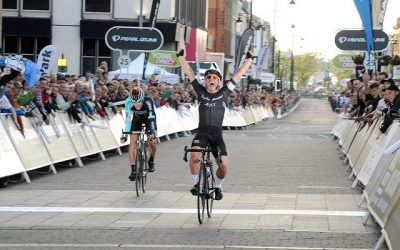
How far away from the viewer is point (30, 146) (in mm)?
16031

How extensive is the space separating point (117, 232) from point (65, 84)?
10028mm

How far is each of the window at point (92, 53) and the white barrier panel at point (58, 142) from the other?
1401 inches

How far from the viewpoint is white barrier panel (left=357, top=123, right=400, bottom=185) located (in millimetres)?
11148

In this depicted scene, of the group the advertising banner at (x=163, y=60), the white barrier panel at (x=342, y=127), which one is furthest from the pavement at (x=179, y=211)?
the advertising banner at (x=163, y=60)

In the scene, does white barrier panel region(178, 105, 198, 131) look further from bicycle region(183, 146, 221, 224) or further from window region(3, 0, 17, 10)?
window region(3, 0, 17, 10)

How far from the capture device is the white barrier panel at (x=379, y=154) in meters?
11.1

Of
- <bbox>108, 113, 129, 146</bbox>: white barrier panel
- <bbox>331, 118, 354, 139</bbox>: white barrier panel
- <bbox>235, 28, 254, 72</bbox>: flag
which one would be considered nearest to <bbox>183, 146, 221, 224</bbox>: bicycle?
<bbox>108, 113, 129, 146</bbox>: white barrier panel

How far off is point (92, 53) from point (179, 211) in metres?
43.1

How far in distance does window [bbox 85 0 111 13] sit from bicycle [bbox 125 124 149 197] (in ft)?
135

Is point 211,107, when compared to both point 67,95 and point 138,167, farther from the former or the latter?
point 67,95

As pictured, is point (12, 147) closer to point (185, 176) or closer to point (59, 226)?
point (185, 176)

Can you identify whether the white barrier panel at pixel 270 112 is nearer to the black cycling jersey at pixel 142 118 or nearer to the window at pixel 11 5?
the window at pixel 11 5

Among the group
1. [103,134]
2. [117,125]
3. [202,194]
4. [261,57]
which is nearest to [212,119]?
[202,194]

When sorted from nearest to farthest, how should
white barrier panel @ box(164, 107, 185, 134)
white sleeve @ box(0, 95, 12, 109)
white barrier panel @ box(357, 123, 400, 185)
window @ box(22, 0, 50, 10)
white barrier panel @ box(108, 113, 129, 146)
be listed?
white barrier panel @ box(357, 123, 400, 185), white sleeve @ box(0, 95, 12, 109), white barrier panel @ box(108, 113, 129, 146), white barrier panel @ box(164, 107, 185, 134), window @ box(22, 0, 50, 10)
